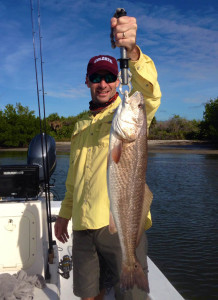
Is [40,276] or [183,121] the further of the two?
[183,121]

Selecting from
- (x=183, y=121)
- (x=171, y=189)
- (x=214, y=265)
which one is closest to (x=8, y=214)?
(x=214, y=265)

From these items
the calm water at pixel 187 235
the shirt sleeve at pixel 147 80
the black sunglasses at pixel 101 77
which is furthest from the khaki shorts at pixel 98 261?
the calm water at pixel 187 235

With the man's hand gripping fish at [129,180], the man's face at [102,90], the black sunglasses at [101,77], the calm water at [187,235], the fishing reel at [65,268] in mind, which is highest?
the black sunglasses at [101,77]

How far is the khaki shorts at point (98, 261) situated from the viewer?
8.25 ft

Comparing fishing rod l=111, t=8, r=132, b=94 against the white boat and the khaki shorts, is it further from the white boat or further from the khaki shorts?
the white boat

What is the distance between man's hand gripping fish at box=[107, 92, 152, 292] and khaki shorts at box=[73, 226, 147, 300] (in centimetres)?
28

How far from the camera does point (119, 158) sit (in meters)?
2.11

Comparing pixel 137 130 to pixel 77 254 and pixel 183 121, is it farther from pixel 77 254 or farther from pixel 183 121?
pixel 183 121

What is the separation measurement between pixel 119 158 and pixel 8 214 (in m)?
2.36

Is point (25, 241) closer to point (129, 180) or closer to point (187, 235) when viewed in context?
point (129, 180)

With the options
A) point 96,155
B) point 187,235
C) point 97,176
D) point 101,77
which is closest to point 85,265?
point 97,176

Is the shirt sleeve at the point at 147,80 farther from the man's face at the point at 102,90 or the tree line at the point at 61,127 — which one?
the tree line at the point at 61,127

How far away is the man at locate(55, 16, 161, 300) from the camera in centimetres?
249

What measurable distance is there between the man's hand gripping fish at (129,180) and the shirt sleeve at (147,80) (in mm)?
275
